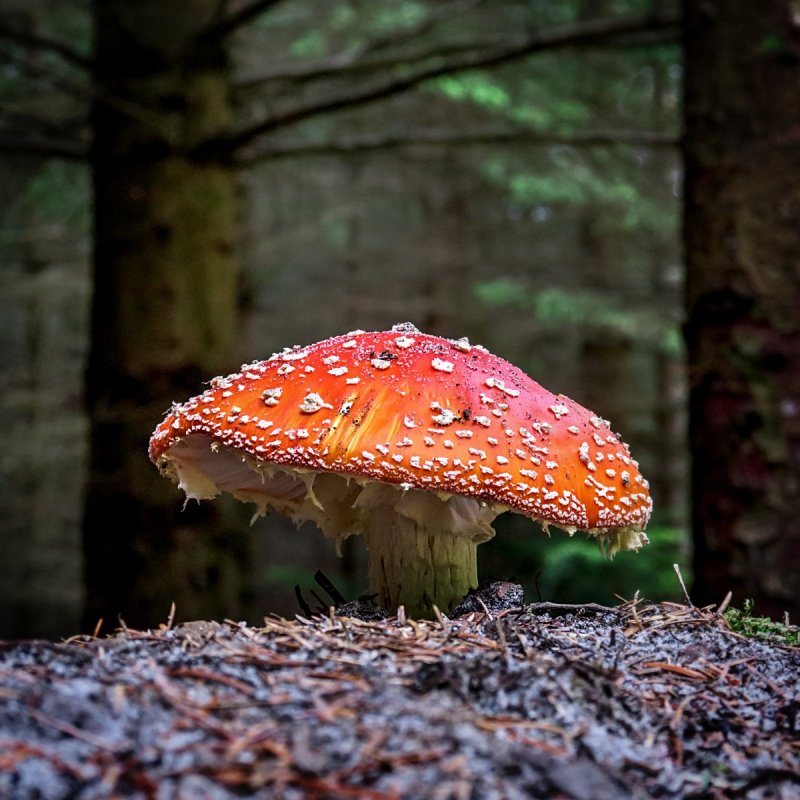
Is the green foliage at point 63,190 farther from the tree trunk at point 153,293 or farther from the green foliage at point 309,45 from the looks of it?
the tree trunk at point 153,293

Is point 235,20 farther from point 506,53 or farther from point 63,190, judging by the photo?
point 63,190

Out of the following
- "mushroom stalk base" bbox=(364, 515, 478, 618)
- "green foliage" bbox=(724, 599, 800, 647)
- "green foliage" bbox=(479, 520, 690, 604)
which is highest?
"mushroom stalk base" bbox=(364, 515, 478, 618)

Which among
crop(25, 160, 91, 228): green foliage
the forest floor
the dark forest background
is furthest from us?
crop(25, 160, 91, 228): green foliage

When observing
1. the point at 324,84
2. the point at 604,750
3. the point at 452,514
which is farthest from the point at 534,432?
the point at 324,84

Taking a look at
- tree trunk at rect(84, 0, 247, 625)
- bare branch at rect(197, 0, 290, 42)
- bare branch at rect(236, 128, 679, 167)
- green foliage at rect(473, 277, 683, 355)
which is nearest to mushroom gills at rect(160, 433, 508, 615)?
tree trunk at rect(84, 0, 247, 625)

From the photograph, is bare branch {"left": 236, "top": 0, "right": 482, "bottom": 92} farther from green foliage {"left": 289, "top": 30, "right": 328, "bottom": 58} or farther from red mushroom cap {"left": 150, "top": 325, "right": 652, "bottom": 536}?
green foliage {"left": 289, "top": 30, "right": 328, "bottom": 58}

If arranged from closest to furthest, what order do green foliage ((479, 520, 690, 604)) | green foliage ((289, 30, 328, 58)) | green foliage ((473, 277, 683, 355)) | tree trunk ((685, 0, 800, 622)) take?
1. tree trunk ((685, 0, 800, 622))
2. green foliage ((479, 520, 690, 604))
3. green foliage ((473, 277, 683, 355))
4. green foliage ((289, 30, 328, 58))
